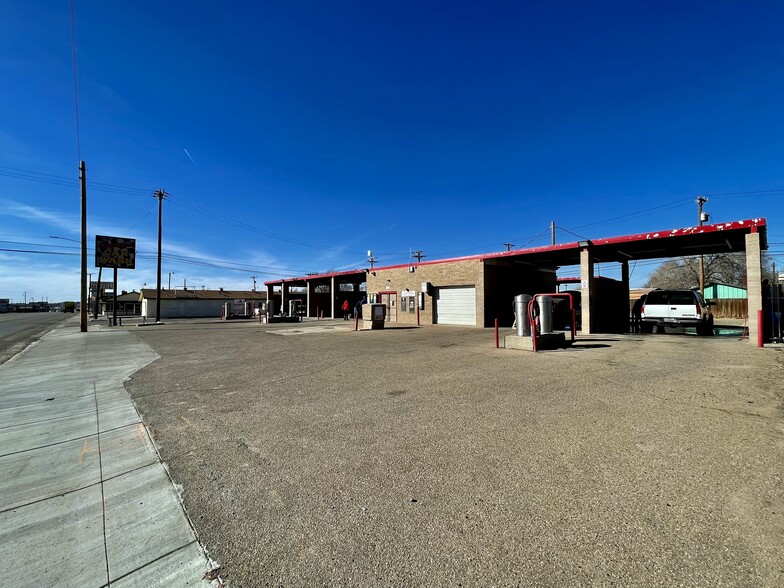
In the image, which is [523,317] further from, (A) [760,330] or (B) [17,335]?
(B) [17,335]

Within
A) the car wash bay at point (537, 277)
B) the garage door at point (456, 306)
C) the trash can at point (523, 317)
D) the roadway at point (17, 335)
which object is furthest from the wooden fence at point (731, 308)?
the roadway at point (17, 335)

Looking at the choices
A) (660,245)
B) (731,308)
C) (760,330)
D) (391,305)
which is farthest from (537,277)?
(731,308)

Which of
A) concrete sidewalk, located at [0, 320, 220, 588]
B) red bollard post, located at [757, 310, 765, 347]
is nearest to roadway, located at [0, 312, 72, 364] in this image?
concrete sidewalk, located at [0, 320, 220, 588]

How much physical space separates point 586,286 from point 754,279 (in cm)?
534

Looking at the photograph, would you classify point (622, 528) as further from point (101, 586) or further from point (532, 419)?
point (101, 586)

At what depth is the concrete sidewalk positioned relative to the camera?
2.25 meters

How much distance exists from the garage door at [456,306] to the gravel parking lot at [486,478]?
15135mm

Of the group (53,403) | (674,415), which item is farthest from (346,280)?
(674,415)

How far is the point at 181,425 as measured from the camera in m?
4.84

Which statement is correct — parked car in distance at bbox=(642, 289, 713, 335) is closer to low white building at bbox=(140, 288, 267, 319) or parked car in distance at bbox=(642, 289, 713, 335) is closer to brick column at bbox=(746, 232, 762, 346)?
brick column at bbox=(746, 232, 762, 346)

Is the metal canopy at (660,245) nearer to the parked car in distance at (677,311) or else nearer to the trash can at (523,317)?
the parked car in distance at (677,311)

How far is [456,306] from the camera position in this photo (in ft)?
75.4

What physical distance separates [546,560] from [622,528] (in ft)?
2.22

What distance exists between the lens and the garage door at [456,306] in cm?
2209
